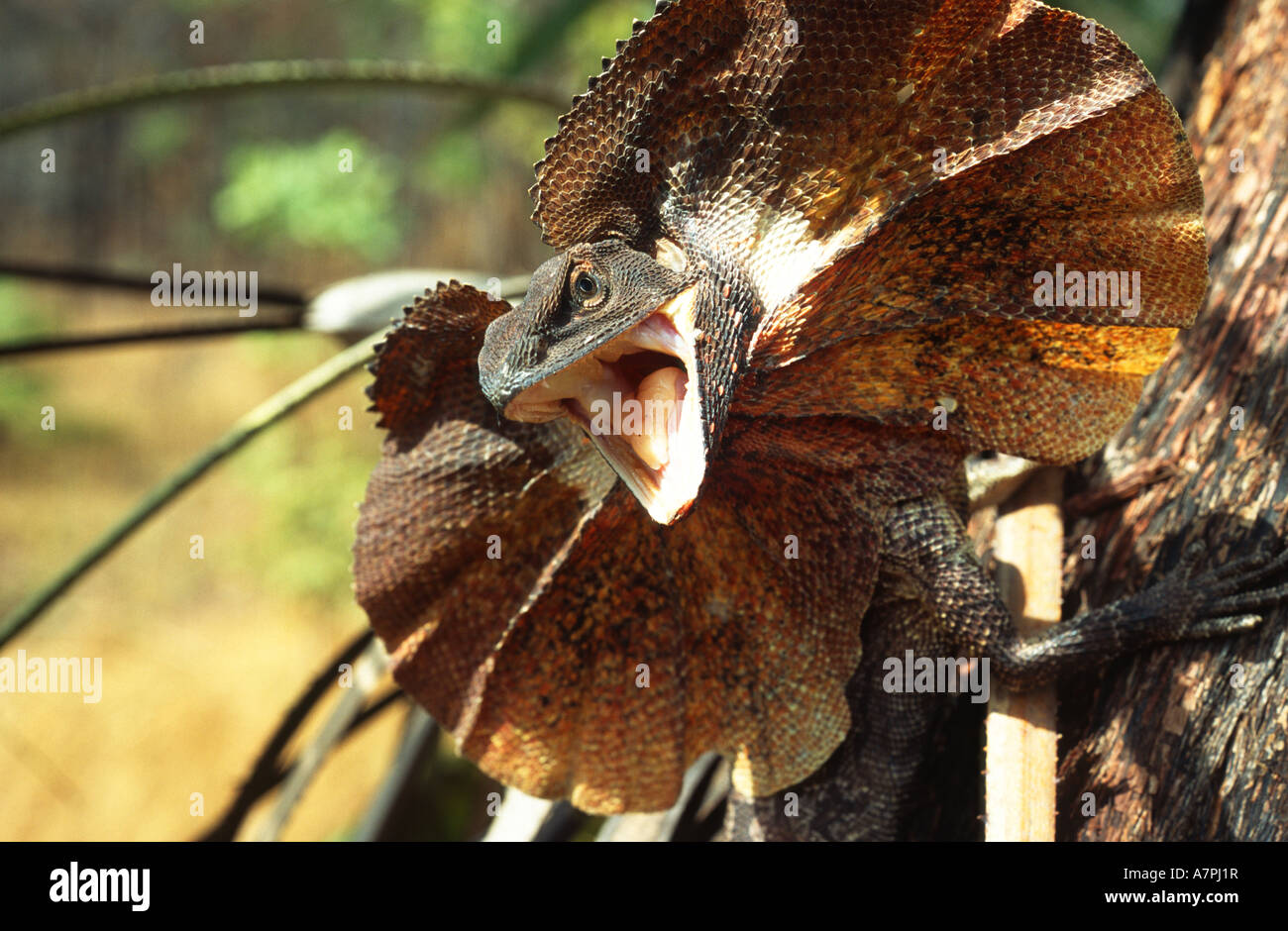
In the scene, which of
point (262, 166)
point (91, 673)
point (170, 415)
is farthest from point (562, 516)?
point (170, 415)

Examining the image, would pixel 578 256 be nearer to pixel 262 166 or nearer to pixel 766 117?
pixel 766 117

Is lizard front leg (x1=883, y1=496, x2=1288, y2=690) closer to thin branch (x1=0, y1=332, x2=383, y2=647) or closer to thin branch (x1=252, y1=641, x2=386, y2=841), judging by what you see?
thin branch (x1=0, y1=332, x2=383, y2=647)

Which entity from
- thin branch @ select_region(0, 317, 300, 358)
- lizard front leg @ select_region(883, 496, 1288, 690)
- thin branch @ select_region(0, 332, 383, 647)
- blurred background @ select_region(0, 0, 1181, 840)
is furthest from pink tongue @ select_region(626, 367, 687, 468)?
blurred background @ select_region(0, 0, 1181, 840)

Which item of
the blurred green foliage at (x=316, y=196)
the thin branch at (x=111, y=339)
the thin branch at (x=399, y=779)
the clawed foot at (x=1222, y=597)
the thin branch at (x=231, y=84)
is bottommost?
the thin branch at (x=399, y=779)

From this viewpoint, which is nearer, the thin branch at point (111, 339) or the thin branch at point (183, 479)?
the thin branch at point (183, 479)

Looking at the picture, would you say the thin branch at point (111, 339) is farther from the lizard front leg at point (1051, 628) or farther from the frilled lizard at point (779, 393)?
the lizard front leg at point (1051, 628)

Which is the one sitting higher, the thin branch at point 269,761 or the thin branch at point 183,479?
the thin branch at point 183,479

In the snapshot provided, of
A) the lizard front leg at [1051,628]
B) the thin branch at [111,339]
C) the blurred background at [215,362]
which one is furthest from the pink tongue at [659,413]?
the blurred background at [215,362]

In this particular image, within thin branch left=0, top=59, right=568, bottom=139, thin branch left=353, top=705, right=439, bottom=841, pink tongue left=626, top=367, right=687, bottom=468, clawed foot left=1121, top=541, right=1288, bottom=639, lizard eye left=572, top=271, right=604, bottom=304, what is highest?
thin branch left=0, top=59, right=568, bottom=139
